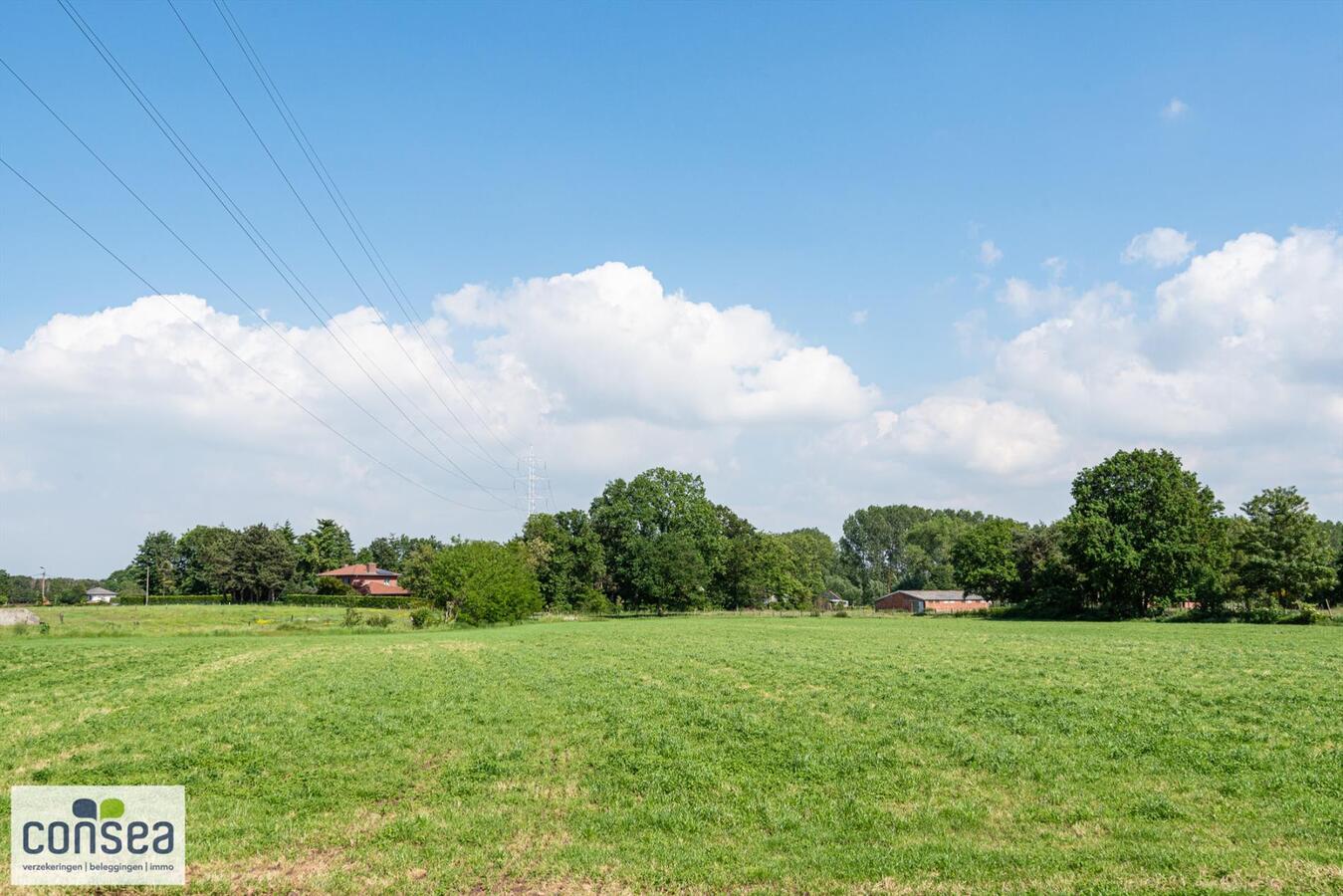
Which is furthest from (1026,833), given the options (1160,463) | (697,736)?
(1160,463)

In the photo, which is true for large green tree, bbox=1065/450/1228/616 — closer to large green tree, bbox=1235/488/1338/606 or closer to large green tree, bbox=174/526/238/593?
large green tree, bbox=1235/488/1338/606

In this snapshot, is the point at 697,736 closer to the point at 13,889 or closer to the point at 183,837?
the point at 183,837

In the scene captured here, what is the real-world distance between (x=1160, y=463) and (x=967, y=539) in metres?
35.4

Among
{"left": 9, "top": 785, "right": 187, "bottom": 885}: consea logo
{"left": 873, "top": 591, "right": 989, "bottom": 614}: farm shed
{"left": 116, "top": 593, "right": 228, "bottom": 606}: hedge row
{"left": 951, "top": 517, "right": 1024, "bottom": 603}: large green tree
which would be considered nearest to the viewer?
{"left": 9, "top": 785, "right": 187, "bottom": 885}: consea logo

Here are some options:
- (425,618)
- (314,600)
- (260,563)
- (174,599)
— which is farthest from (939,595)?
(174,599)

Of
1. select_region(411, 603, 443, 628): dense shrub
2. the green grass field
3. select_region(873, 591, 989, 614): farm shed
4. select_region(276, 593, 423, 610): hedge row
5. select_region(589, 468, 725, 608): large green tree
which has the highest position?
select_region(589, 468, 725, 608): large green tree

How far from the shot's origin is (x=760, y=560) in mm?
131000

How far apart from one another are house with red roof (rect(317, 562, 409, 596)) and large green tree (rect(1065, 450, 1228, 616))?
12581cm

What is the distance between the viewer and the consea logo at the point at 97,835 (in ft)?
34.8

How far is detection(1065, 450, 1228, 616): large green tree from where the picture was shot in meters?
82.4

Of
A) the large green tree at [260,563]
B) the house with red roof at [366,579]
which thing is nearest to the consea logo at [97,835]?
the large green tree at [260,563]

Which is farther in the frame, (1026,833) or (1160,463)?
(1160,463)

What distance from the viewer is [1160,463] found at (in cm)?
8919

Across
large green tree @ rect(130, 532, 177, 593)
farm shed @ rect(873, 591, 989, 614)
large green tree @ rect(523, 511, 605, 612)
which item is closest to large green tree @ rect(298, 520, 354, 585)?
large green tree @ rect(130, 532, 177, 593)
